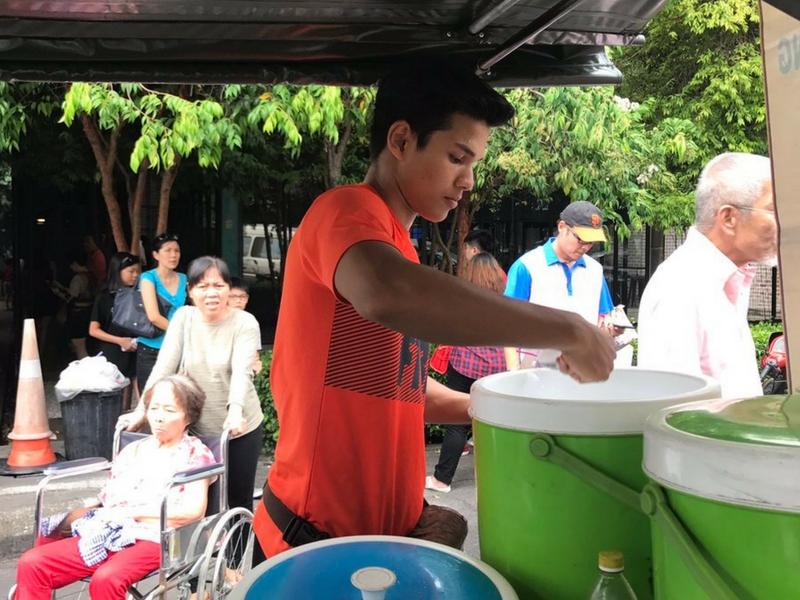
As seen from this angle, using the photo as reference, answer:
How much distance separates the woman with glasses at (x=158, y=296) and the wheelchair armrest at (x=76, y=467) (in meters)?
2.40

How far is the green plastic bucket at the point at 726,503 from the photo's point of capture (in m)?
0.85

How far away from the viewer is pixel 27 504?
17.7 feet

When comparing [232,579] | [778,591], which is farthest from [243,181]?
[778,591]

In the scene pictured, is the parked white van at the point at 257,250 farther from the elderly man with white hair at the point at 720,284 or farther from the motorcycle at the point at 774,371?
the elderly man with white hair at the point at 720,284

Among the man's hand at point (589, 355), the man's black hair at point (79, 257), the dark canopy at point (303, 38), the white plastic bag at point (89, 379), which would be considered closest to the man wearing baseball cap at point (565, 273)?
the dark canopy at point (303, 38)

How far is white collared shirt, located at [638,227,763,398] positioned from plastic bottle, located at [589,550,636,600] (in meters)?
1.51

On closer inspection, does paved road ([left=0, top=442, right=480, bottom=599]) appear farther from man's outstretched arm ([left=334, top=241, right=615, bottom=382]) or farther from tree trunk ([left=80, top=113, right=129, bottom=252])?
man's outstretched arm ([left=334, top=241, right=615, bottom=382])

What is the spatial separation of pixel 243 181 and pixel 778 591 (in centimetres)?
1110

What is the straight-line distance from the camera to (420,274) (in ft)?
4.29

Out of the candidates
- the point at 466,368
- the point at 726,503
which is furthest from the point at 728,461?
the point at 466,368

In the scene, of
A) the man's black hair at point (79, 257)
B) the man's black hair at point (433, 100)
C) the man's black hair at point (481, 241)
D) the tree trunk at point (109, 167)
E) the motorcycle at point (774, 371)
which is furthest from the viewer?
the man's black hair at point (79, 257)

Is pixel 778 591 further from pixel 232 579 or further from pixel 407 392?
pixel 232 579

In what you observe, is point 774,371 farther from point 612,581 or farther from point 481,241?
point 612,581

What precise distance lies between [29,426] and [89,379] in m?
0.69
